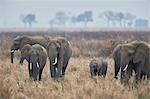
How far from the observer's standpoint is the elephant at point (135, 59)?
1301cm

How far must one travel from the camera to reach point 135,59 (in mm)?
13109

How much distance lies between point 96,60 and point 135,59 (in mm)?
2896

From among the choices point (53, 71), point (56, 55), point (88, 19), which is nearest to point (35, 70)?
point (53, 71)

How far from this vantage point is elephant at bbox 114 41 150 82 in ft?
42.7

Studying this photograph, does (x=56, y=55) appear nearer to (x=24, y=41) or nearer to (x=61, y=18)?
(x=24, y=41)

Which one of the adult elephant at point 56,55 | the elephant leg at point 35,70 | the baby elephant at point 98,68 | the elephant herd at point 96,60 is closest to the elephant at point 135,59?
the elephant herd at point 96,60

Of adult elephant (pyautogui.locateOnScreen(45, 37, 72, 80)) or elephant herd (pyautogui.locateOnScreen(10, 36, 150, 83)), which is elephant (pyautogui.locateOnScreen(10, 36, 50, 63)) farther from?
adult elephant (pyautogui.locateOnScreen(45, 37, 72, 80))

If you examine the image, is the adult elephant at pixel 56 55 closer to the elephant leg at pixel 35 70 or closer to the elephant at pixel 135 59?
the elephant leg at pixel 35 70

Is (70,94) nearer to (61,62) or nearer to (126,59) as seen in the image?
(126,59)

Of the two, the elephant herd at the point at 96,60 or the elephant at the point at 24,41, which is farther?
the elephant at the point at 24,41

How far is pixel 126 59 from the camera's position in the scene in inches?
511

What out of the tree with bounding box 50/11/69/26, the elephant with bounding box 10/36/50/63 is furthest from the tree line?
the elephant with bounding box 10/36/50/63

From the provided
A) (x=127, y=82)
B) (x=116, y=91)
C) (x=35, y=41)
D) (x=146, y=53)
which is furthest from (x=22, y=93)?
(x=35, y=41)

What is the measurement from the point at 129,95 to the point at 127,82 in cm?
250
